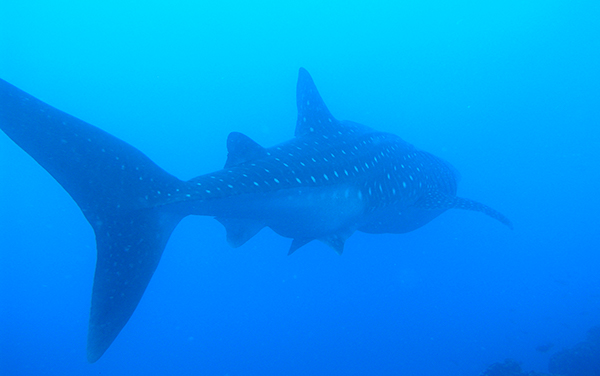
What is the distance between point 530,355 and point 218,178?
1339 centimetres

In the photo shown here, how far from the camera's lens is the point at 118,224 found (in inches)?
119

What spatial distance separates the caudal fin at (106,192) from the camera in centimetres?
270

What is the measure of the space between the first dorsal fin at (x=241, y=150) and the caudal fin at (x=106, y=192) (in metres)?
0.94

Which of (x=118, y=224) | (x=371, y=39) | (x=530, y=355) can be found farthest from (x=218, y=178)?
(x=371, y=39)

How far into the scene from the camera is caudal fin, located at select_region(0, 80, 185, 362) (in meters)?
2.70

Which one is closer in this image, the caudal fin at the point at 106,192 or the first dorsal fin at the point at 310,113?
the caudal fin at the point at 106,192

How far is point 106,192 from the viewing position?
119 inches

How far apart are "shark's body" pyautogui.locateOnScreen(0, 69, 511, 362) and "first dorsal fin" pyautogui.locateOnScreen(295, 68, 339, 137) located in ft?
0.05

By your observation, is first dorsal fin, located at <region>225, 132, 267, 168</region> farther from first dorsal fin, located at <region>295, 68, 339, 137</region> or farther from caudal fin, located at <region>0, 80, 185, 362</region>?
first dorsal fin, located at <region>295, 68, 339, 137</region>

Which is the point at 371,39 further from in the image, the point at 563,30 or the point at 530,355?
the point at 530,355

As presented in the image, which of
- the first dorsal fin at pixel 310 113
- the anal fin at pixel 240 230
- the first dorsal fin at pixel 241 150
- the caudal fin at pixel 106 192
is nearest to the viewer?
the caudal fin at pixel 106 192

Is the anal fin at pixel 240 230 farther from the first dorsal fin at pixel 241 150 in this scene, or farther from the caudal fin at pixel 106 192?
the caudal fin at pixel 106 192

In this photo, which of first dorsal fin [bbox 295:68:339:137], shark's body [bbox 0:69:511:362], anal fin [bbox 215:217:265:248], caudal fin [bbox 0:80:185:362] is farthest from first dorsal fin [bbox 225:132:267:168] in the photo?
first dorsal fin [bbox 295:68:339:137]

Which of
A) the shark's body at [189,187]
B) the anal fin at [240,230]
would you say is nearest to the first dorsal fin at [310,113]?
the shark's body at [189,187]
